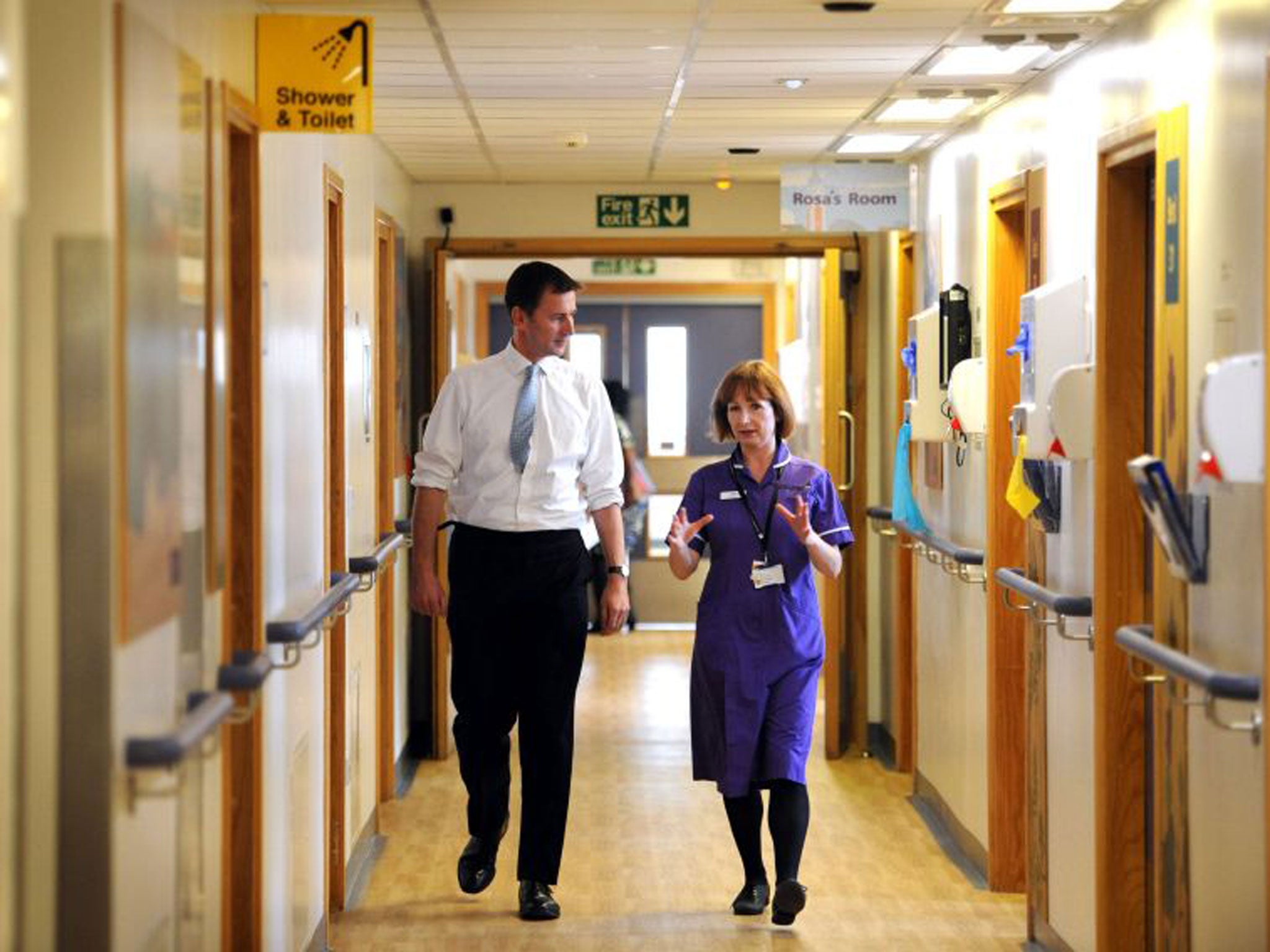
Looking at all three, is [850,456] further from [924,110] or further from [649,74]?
[649,74]

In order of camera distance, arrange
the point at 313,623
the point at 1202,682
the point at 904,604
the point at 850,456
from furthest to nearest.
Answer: the point at 850,456 → the point at 904,604 → the point at 313,623 → the point at 1202,682

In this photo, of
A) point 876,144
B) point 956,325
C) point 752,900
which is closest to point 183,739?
point 752,900

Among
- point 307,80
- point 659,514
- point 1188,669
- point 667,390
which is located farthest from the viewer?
point 667,390

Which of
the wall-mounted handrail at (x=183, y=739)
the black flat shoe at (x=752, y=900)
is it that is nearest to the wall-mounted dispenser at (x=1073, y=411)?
the black flat shoe at (x=752, y=900)

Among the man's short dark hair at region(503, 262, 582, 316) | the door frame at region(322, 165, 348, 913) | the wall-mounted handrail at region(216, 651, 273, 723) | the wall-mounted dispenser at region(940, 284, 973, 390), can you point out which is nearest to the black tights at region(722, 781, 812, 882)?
the door frame at region(322, 165, 348, 913)

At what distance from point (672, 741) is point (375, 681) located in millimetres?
2324

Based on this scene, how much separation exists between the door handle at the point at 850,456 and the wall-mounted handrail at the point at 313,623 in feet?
12.0

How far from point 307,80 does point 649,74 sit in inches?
64.9

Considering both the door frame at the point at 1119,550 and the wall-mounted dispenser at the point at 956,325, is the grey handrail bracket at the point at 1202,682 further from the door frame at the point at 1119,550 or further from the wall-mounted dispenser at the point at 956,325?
the wall-mounted dispenser at the point at 956,325

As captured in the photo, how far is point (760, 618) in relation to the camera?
5688 millimetres

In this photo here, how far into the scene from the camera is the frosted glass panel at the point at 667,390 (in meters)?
15.2

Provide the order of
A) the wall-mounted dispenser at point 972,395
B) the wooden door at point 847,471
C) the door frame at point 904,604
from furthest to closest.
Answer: the wooden door at point 847,471
the door frame at point 904,604
the wall-mounted dispenser at point 972,395

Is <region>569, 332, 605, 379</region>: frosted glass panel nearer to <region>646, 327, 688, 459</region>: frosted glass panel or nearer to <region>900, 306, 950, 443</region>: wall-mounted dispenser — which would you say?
<region>646, 327, 688, 459</region>: frosted glass panel

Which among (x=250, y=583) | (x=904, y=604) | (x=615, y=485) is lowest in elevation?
(x=904, y=604)
